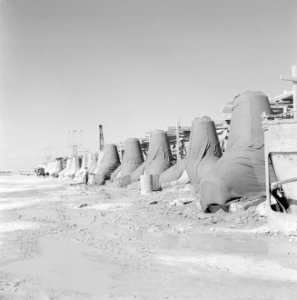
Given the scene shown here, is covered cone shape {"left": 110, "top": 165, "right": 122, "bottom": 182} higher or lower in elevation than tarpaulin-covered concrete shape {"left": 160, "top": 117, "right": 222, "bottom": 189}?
lower

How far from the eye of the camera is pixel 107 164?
2323 centimetres

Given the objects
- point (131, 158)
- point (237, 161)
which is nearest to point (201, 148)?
point (237, 161)

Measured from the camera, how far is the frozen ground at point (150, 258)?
13.1 ft

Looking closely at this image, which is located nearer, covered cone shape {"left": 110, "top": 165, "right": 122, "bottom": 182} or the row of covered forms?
the row of covered forms

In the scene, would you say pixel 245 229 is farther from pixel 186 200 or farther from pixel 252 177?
pixel 186 200

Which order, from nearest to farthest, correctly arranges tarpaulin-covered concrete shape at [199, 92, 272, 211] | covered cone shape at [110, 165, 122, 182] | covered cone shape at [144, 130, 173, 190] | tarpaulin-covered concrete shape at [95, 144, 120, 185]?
tarpaulin-covered concrete shape at [199, 92, 272, 211] → covered cone shape at [144, 130, 173, 190] → covered cone shape at [110, 165, 122, 182] → tarpaulin-covered concrete shape at [95, 144, 120, 185]

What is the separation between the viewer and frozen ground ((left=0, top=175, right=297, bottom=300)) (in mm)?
3994

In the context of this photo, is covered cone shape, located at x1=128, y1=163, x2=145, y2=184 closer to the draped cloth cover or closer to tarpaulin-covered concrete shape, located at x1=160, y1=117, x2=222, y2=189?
the draped cloth cover

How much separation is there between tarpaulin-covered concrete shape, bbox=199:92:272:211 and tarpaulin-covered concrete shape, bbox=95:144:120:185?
13.5 metres

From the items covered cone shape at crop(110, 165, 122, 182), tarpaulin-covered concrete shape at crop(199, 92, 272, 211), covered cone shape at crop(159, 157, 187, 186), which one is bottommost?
covered cone shape at crop(110, 165, 122, 182)

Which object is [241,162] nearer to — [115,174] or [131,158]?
[131,158]

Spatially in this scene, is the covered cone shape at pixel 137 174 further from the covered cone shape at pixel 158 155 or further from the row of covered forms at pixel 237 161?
the covered cone shape at pixel 158 155

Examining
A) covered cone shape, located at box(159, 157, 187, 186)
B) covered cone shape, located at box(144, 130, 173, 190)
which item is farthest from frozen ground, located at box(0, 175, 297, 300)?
covered cone shape, located at box(144, 130, 173, 190)

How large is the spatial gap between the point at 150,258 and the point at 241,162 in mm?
4378
